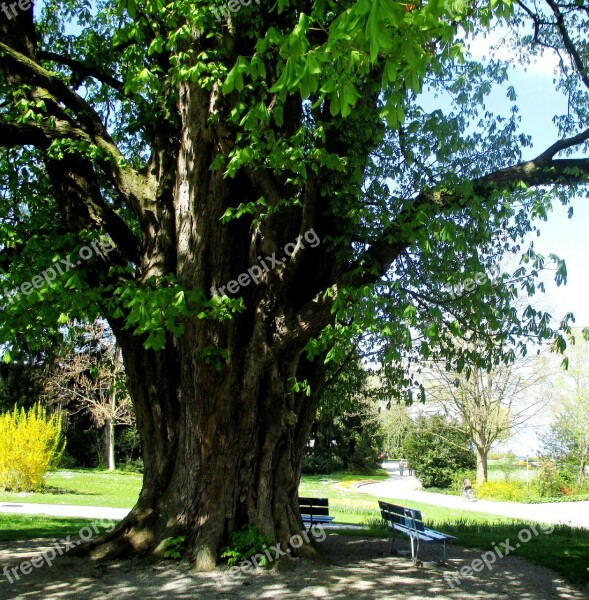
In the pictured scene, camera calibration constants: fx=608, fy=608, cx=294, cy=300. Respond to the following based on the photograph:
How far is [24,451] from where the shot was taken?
1981 centimetres

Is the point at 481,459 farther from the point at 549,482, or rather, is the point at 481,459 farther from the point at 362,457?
the point at 362,457

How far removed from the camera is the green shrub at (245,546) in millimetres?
7570

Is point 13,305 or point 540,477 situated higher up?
point 13,305

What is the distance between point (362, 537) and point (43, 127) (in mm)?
9195

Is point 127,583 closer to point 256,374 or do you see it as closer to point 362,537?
point 256,374

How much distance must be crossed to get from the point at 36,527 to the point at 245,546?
6068 millimetres

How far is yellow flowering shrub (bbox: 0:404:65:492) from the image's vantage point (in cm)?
1964

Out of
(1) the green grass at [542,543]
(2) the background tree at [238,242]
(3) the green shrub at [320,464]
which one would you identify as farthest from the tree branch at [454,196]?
(3) the green shrub at [320,464]

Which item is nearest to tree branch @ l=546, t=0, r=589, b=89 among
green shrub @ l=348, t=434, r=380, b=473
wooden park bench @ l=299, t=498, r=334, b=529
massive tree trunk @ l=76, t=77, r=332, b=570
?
massive tree trunk @ l=76, t=77, r=332, b=570

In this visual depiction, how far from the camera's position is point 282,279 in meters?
8.19

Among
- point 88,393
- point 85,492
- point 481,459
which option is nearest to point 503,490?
point 481,459

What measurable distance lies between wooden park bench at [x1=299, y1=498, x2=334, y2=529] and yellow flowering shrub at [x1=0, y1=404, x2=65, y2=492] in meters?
12.4

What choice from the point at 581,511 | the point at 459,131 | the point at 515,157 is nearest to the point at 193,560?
the point at 459,131

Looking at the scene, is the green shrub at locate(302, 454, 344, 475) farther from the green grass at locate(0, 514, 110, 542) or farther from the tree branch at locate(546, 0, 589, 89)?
the tree branch at locate(546, 0, 589, 89)
